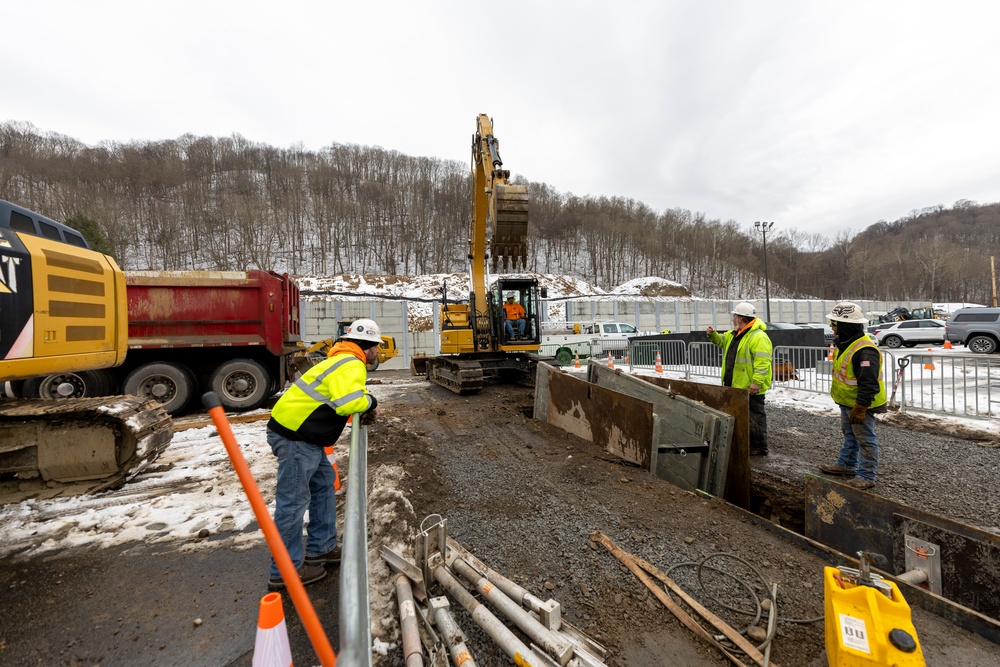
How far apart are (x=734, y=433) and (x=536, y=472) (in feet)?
7.25

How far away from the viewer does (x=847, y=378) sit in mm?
4574

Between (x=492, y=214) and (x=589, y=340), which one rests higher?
(x=492, y=214)

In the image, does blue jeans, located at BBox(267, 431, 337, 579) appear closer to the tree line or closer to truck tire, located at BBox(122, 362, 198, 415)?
truck tire, located at BBox(122, 362, 198, 415)

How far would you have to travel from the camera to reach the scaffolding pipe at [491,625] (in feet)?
6.88

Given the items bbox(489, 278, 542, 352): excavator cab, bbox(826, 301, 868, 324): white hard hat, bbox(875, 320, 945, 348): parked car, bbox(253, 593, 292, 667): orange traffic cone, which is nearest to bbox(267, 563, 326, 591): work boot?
bbox(253, 593, 292, 667): orange traffic cone

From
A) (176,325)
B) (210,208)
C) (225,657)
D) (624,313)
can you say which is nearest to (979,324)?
(624,313)

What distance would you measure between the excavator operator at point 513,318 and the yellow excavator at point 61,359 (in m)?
6.82

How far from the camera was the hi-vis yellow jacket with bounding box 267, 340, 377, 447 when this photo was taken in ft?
9.80

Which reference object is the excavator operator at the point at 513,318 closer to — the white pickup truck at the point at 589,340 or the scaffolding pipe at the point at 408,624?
the white pickup truck at the point at 589,340

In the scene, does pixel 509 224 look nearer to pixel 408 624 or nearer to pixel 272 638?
pixel 408 624

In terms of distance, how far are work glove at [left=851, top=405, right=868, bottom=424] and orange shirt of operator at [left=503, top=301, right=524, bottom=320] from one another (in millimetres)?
6940

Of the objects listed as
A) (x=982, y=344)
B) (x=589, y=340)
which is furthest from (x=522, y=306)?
(x=982, y=344)

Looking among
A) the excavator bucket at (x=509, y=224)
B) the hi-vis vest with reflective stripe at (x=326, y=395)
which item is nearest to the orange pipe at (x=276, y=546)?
the hi-vis vest with reflective stripe at (x=326, y=395)

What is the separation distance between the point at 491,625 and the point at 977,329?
24.4 meters
